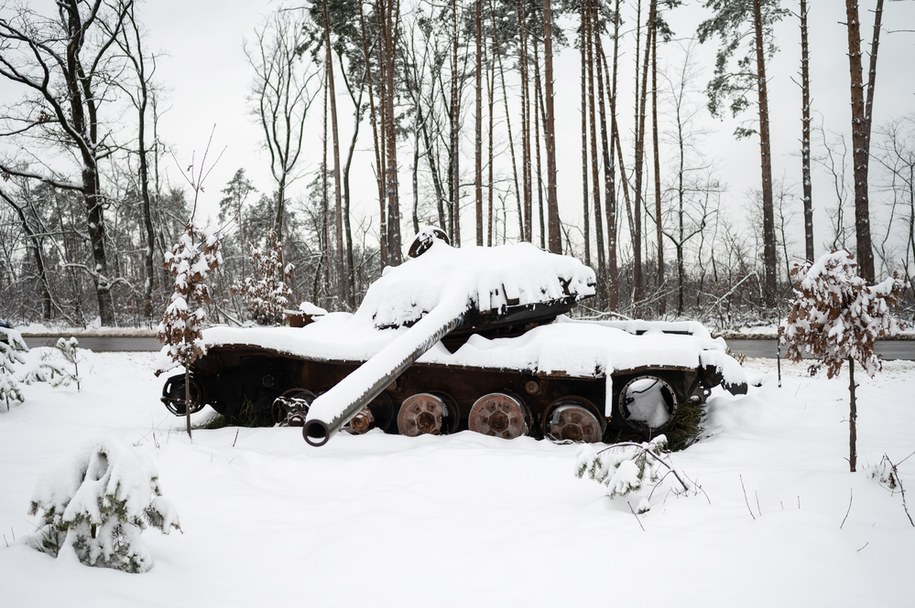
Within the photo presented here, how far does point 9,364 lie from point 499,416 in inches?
226

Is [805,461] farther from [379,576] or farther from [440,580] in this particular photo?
[379,576]

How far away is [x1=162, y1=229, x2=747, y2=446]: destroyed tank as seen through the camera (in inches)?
183

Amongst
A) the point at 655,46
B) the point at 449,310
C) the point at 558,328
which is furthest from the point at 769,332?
the point at 449,310

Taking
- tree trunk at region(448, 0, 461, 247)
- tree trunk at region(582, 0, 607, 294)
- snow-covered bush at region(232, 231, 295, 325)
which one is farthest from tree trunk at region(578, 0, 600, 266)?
snow-covered bush at region(232, 231, 295, 325)

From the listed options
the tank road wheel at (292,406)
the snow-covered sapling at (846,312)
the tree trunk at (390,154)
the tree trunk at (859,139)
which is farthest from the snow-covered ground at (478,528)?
the tree trunk at (390,154)

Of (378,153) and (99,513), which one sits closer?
(99,513)

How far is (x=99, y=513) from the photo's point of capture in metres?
2.12

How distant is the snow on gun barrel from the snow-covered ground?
1122 mm

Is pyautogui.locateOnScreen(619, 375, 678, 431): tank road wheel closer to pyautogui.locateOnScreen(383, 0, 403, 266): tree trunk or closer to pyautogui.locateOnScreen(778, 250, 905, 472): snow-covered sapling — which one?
pyautogui.locateOnScreen(778, 250, 905, 472): snow-covered sapling

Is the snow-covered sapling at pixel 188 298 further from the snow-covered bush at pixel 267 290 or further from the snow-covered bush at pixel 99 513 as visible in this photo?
the snow-covered bush at pixel 267 290

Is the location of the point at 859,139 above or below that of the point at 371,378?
above

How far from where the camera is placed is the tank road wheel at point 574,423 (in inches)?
190

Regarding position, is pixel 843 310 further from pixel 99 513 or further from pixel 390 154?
pixel 390 154

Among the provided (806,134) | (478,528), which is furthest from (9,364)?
(806,134)
